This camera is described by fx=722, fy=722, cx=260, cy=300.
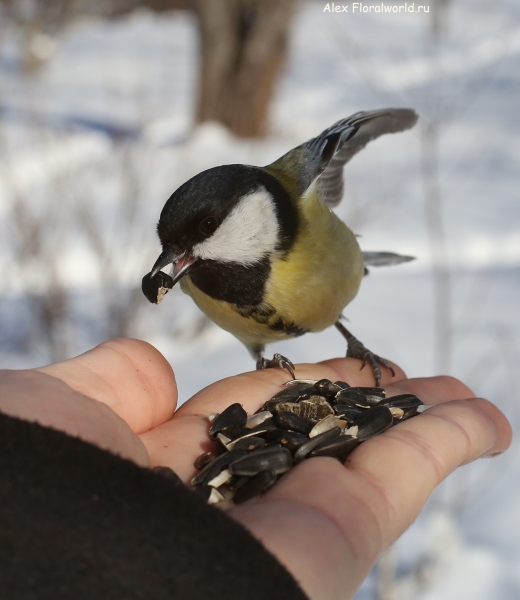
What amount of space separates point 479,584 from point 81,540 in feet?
6.13

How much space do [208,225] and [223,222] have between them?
0.04 m

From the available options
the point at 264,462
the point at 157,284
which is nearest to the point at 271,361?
the point at 157,284

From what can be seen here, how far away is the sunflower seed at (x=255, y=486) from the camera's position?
4.50 feet

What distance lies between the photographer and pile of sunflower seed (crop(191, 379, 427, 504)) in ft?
4.73

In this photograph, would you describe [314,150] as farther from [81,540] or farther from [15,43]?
[15,43]

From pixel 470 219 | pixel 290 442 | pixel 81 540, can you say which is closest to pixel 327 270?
pixel 290 442

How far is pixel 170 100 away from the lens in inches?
312

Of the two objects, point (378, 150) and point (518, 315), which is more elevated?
point (378, 150)

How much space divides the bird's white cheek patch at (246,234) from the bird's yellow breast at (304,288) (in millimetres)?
58

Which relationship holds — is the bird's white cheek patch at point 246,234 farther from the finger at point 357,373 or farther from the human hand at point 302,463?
the finger at point 357,373

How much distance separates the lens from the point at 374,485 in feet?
4.46

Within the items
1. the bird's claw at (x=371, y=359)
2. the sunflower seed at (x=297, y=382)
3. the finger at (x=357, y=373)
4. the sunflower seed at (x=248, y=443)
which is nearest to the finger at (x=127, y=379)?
the sunflower seed at (x=248, y=443)

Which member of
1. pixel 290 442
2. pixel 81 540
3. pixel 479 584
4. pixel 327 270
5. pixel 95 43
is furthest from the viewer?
pixel 95 43

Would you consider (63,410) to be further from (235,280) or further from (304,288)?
(304,288)
